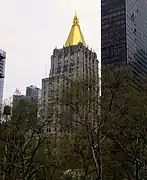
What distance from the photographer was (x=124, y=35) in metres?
31.5

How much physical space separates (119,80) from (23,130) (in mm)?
6876

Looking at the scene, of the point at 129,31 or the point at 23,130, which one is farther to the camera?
the point at 129,31

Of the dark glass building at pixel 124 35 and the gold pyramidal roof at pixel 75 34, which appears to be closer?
the dark glass building at pixel 124 35

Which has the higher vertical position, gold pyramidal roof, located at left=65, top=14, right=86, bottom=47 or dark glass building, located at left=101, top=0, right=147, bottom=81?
gold pyramidal roof, located at left=65, top=14, right=86, bottom=47

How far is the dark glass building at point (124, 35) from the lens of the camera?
30.4 meters

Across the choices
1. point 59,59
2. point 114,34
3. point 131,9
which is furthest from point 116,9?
point 59,59

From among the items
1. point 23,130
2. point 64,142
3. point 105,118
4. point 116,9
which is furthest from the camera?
point 116,9

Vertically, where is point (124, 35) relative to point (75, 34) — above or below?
below

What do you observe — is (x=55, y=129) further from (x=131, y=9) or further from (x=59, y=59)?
(x=59, y=59)

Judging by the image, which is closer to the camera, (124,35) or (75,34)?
(124,35)

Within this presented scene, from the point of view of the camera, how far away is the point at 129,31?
33844mm

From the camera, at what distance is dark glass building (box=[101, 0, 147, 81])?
30.4m

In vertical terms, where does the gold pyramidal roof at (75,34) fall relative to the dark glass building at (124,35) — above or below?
above

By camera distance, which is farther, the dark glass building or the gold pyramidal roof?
the gold pyramidal roof
